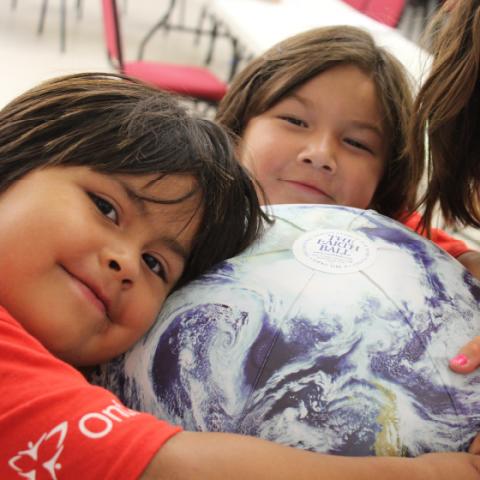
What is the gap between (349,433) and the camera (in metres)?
1.01

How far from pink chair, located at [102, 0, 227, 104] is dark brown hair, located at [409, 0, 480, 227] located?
91.5 inches

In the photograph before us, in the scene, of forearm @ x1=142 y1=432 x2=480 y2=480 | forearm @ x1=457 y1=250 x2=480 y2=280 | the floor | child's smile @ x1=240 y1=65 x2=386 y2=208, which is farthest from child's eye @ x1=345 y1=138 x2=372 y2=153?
the floor

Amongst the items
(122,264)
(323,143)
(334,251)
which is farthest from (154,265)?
(323,143)

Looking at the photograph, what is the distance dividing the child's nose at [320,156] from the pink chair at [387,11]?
134 inches

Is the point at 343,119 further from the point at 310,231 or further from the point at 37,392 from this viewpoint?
the point at 37,392

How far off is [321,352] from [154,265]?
1.18ft

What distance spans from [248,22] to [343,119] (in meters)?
2.54

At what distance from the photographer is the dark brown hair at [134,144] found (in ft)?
3.99

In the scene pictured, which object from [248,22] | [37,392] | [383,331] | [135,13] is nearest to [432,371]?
[383,331]

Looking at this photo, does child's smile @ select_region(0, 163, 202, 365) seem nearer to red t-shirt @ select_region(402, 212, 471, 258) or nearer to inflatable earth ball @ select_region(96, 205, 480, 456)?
inflatable earth ball @ select_region(96, 205, 480, 456)

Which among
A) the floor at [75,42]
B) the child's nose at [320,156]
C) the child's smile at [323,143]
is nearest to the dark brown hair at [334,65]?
the child's smile at [323,143]

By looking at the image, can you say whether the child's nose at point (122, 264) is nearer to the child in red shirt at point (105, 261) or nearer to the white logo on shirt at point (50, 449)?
the child in red shirt at point (105, 261)

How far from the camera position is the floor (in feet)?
19.8

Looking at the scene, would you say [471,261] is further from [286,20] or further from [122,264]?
[286,20]
